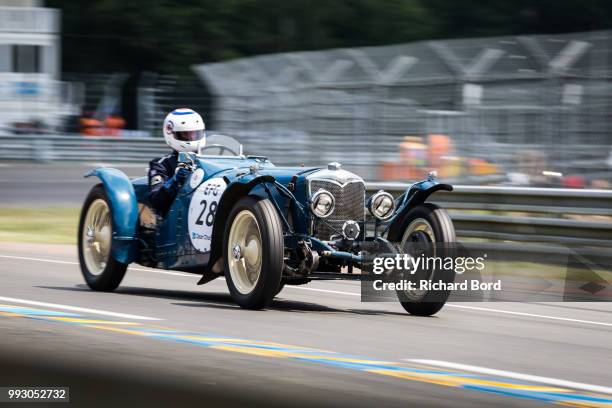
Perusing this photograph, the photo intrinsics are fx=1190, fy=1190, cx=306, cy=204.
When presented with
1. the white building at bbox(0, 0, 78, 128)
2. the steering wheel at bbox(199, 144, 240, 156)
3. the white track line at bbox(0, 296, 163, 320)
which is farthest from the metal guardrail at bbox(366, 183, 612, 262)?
the white building at bbox(0, 0, 78, 128)

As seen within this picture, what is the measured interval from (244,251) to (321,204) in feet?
2.24

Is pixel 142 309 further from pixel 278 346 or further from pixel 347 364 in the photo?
pixel 347 364

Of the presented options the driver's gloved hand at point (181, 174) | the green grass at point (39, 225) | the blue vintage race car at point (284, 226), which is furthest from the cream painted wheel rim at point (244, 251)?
the green grass at point (39, 225)

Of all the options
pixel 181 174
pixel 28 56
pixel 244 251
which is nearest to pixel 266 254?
pixel 244 251

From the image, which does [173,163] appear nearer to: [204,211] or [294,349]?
[204,211]

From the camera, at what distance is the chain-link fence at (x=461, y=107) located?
14.3m

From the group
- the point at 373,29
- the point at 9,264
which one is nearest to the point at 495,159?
the point at 9,264

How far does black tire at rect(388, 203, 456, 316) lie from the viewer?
859cm

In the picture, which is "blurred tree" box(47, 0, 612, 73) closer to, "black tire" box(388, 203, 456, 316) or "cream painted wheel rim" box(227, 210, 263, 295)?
"cream painted wheel rim" box(227, 210, 263, 295)

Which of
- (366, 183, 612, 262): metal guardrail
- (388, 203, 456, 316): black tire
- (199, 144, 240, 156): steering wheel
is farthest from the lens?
(366, 183, 612, 262): metal guardrail

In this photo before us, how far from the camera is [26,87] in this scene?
4344 centimetres

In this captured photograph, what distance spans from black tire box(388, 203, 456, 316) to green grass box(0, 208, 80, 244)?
32.2 feet

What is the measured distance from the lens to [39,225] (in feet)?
67.5

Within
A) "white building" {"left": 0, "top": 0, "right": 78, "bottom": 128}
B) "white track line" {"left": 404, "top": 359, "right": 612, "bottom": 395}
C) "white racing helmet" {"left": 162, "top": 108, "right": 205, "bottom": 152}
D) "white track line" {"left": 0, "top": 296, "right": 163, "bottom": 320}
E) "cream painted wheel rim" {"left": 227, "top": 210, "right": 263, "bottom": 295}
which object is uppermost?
"white building" {"left": 0, "top": 0, "right": 78, "bottom": 128}
